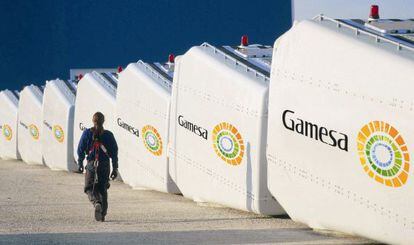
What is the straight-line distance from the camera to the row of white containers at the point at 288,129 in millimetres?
8391

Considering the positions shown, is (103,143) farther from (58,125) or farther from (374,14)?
(58,125)

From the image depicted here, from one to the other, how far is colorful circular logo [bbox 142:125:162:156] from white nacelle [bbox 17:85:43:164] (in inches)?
299

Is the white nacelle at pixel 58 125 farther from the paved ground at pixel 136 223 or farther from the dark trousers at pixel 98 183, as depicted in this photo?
the dark trousers at pixel 98 183

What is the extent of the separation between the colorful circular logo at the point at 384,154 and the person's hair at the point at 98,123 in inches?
141

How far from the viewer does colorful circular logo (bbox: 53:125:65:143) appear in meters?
19.6

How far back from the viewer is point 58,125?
19734 mm

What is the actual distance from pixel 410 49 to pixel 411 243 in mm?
1819

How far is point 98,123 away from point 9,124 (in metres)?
13.6

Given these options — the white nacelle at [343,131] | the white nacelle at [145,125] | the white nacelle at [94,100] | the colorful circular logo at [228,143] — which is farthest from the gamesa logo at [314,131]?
the white nacelle at [94,100]

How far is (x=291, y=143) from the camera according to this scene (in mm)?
9688

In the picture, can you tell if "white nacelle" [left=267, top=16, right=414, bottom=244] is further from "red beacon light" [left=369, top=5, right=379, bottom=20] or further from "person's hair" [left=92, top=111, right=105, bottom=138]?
"person's hair" [left=92, top=111, right=105, bottom=138]

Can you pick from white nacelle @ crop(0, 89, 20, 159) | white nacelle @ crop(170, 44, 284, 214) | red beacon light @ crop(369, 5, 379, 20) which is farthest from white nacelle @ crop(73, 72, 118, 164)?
red beacon light @ crop(369, 5, 379, 20)

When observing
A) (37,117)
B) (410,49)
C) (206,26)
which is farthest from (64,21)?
(410,49)

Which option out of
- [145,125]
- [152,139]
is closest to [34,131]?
[145,125]
